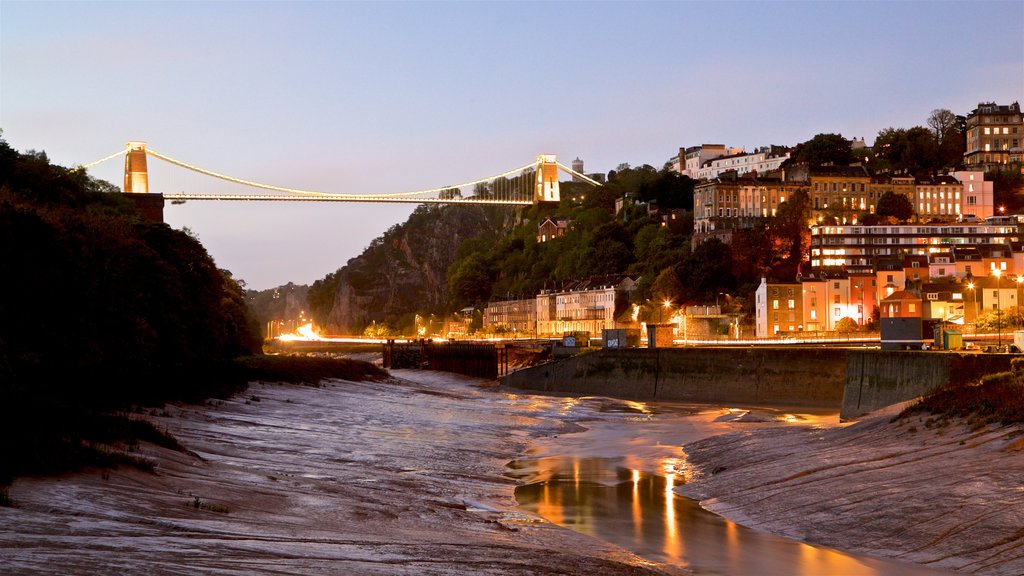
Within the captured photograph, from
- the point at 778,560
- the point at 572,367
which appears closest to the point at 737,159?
the point at 572,367

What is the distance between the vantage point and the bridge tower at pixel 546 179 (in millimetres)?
162750

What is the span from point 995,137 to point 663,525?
552ft

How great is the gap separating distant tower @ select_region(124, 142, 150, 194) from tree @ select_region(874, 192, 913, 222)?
8682 cm

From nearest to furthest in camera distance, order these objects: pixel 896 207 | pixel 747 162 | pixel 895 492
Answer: pixel 895 492 < pixel 896 207 < pixel 747 162

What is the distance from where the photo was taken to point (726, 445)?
25.3 m

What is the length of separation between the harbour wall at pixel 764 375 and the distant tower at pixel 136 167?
6227cm

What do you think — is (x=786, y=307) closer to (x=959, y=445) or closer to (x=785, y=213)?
(x=785, y=213)

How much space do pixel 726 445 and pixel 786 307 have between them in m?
86.8

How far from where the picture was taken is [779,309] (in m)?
109

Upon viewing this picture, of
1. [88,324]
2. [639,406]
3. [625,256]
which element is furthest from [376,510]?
[625,256]

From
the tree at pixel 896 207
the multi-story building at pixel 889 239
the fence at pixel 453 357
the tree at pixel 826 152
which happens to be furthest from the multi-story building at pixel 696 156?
the fence at pixel 453 357

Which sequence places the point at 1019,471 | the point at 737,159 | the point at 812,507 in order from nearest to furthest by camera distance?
1. the point at 1019,471
2. the point at 812,507
3. the point at 737,159

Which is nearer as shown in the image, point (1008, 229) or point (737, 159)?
point (1008, 229)

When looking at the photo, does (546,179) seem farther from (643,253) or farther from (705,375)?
(705,375)
